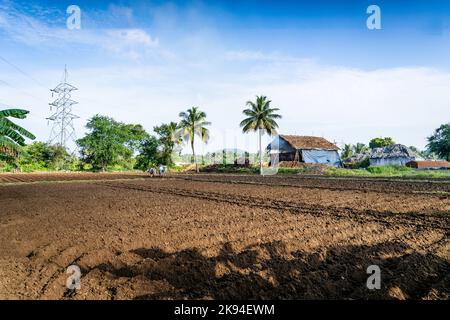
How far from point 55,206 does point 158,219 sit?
18.9 feet

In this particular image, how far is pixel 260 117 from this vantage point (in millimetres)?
43719

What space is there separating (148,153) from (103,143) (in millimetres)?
8980

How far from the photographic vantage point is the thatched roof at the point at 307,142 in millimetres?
46562

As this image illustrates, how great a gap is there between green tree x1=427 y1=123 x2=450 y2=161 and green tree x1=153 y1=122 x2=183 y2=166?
4013 cm

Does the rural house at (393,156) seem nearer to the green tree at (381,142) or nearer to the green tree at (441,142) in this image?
the green tree at (441,142)
